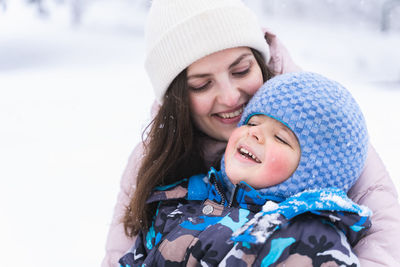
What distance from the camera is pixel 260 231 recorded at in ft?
3.25

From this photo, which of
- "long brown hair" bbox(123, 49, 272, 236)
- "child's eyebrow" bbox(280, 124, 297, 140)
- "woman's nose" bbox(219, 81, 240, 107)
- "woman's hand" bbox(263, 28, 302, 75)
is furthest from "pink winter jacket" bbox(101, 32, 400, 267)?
"child's eyebrow" bbox(280, 124, 297, 140)

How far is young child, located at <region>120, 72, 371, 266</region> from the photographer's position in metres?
1.01

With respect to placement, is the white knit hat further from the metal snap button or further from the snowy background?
the metal snap button

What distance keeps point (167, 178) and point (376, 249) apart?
788 mm

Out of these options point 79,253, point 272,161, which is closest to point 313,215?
point 272,161

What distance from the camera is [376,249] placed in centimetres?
111

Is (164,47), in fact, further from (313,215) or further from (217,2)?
(313,215)

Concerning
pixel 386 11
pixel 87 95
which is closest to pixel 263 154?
pixel 87 95

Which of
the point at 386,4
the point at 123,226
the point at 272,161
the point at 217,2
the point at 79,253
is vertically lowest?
the point at 79,253

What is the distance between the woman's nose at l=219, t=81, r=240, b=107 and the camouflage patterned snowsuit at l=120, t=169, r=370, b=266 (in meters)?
0.33

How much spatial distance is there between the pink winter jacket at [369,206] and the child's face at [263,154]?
1.03 ft

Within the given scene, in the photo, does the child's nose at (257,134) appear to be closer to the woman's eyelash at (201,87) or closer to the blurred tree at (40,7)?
the woman's eyelash at (201,87)

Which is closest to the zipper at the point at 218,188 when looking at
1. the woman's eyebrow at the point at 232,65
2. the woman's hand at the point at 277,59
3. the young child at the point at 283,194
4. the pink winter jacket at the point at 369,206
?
the young child at the point at 283,194

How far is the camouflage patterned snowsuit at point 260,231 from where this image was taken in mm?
995
